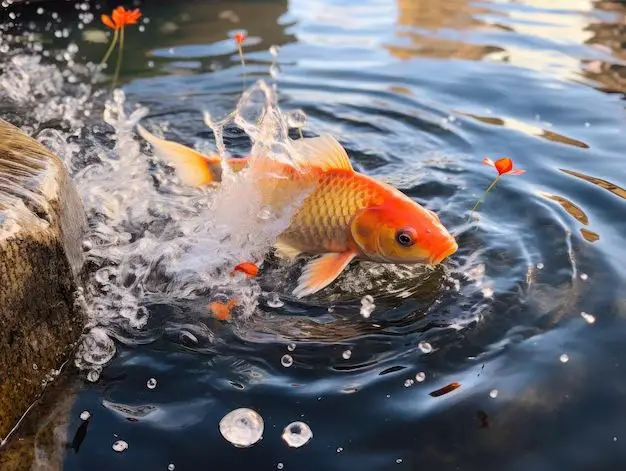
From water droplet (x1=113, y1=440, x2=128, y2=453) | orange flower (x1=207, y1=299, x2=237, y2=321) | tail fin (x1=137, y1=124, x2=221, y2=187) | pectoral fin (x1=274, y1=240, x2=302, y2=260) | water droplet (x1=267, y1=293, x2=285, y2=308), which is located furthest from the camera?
tail fin (x1=137, y1=124, x2=221, y2=187)

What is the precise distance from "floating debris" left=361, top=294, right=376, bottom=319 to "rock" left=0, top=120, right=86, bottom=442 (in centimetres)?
124

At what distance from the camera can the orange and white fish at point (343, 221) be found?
9.66ft

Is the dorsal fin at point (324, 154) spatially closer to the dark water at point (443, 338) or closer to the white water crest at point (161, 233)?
the white water crest at point (161, 233)

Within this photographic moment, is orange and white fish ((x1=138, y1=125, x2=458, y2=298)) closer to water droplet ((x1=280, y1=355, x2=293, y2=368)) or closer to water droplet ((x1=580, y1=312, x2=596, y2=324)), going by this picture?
water droplet ((x1=280, y1=355, x2=293, y2=368))

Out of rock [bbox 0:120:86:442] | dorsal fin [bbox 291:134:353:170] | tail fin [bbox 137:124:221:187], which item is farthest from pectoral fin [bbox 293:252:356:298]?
rock [bbox 0:120:86:442]

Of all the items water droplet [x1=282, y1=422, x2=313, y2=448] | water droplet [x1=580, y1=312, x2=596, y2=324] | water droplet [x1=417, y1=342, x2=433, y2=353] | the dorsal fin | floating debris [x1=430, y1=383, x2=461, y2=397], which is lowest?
water droplet [x1=580, y1=312, x2=596, y2=324]

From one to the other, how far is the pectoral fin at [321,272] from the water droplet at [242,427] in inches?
27.0

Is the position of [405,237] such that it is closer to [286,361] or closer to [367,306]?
[367,306]

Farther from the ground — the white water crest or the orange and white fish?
the orange and white fish

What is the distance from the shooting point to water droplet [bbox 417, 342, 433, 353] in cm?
278

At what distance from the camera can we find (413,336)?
2877 millimetres

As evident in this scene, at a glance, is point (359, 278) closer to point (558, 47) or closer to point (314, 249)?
point (314, 249)

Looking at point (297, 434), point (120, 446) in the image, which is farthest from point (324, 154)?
point (120, 446)

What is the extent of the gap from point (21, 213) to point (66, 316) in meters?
0.47
